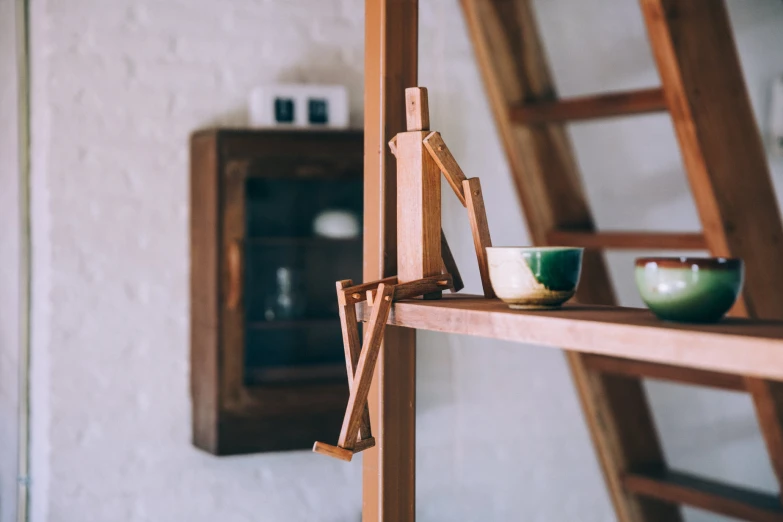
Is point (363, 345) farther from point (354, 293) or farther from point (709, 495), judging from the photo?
point (709, 495)

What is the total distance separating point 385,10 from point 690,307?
58 centimetres

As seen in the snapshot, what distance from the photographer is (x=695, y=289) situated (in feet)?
2.36

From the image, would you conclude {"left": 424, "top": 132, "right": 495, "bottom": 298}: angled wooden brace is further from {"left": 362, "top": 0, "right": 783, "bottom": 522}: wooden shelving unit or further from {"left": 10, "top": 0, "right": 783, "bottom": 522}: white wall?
{"left": 10, "top": 0, "right": 783, "bottom": 522}: white wall

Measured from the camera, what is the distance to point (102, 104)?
2.29 meters

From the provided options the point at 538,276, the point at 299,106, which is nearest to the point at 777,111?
the point at 299,106

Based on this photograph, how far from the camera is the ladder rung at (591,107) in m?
1.50

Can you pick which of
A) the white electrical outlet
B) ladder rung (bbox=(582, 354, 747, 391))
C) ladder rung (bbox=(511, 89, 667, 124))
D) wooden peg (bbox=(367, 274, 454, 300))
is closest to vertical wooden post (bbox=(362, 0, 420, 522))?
wooden peg (bbox=(367, 274, 454, 300))

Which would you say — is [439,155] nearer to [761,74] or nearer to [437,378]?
[437,378]

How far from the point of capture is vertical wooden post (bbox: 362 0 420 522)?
1079 mm

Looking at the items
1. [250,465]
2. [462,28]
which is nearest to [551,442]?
[250,465]

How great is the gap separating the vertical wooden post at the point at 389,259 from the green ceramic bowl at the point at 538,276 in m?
0.27

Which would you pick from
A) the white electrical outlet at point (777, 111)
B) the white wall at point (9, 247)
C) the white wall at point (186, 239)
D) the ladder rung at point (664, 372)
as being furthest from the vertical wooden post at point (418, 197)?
the white electrical outlet at point (777, 111)

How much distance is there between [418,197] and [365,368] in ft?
0.73

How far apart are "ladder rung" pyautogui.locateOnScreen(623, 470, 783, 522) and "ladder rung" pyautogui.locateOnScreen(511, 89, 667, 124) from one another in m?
0.89
